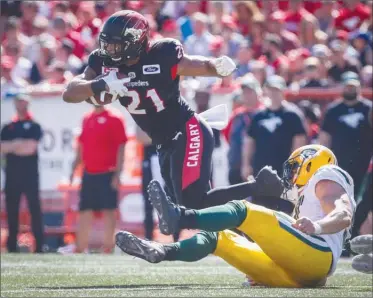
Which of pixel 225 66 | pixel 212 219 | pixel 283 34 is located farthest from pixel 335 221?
pixel 283 34

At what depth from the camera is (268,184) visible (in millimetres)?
7242

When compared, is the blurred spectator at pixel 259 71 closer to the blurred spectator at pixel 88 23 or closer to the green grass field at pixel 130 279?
the green grass field at pixel 130 279

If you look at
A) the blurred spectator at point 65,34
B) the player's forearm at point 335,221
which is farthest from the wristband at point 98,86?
the blurred spectator at point 65,34

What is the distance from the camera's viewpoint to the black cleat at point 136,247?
6105mm

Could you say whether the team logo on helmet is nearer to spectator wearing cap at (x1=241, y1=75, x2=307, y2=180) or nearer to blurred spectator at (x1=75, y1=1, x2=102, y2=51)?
spectator wearing cap at (x1=241, y1=75, x2=307, y2=180)

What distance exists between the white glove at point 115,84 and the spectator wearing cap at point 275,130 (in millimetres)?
4305

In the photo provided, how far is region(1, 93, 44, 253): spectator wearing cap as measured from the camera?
1218 cm

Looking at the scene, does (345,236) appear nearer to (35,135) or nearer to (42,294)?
(42,294)

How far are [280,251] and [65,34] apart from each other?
394 inches

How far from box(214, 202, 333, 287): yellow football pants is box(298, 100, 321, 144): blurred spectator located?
5490 mm

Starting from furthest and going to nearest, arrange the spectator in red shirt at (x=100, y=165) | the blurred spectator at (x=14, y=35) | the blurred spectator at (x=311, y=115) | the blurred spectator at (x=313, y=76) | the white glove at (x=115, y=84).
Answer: the blurred spectator at (x=14, y=35) < the blurred spectator at (x=313, y=76) < the blurred spectator at (x=311, y=115) < the spectator in red shirt at (x=100, y=165) < the white glove at (x=115, y=84)

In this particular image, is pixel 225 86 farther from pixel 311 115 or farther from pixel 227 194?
pixel 227 194

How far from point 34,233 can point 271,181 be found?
5453mm

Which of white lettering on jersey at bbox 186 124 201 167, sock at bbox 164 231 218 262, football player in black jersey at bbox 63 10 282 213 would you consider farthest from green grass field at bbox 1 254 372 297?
white lettering on jersey at bbox 186 124 201 167
